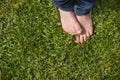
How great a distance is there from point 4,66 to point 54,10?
0.74 meters

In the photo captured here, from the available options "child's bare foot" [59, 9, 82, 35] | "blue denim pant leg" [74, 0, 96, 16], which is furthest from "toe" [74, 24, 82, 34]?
"blue denim pant leg" [74, 0, 96, 16]

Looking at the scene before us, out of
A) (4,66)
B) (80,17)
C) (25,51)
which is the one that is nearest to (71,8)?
(80,17)

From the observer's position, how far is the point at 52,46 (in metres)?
2.88

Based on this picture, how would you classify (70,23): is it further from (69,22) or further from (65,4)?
(65,4)

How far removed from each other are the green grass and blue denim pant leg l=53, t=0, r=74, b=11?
31 cm

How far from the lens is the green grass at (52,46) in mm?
2799

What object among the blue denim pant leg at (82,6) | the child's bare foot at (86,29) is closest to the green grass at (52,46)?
the child's bare foot at (86,29)

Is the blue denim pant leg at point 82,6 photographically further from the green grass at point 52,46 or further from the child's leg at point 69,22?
the green grass at point 52,46

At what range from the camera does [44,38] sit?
115 inches

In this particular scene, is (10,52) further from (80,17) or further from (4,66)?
(80,17)

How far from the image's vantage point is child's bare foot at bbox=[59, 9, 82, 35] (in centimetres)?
281

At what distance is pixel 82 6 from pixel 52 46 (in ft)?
1.82

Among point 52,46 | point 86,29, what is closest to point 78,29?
point 86,29

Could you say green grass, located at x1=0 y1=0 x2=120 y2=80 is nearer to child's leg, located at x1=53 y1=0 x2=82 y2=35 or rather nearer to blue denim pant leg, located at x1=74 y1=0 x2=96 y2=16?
child's leg, located at x1=53 y1=0 x2=82 y2=35
